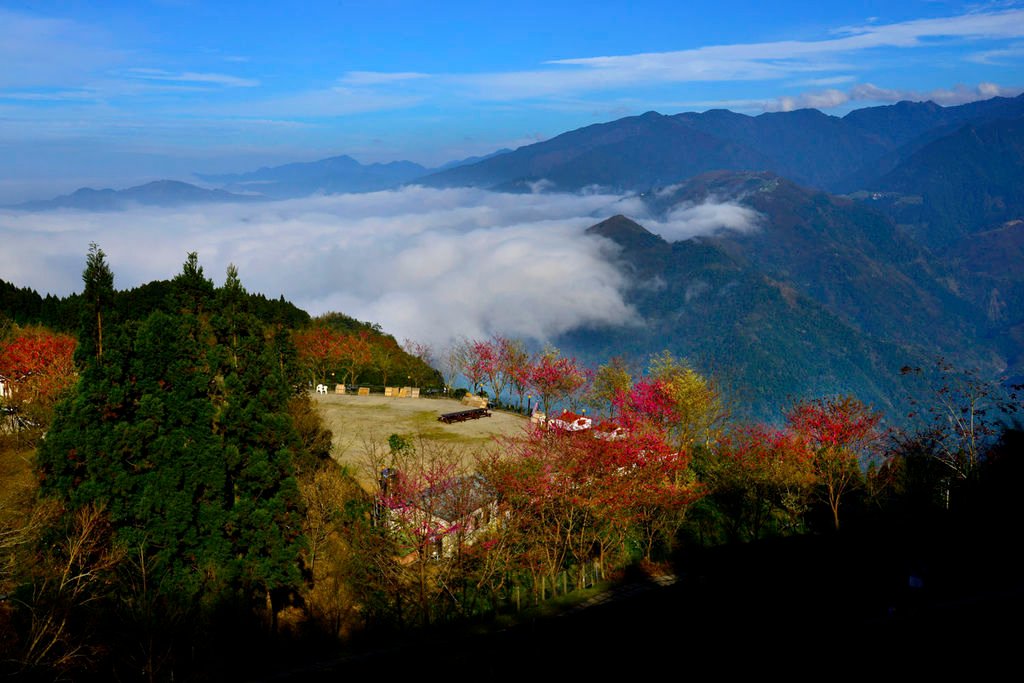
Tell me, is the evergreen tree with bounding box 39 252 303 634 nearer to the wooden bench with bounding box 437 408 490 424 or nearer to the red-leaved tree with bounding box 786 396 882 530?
the wooden bench with bounding box 437 408 490 424

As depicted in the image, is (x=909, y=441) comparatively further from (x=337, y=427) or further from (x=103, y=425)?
(x=103, y=425)

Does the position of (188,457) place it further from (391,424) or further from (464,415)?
(464,415)

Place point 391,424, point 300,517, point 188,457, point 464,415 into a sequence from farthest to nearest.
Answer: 1. point 464,415
2. point 391,424
3. point 300,517
4. point 188,457

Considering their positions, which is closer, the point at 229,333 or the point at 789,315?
the point at 229,333

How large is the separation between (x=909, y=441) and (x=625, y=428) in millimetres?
13849

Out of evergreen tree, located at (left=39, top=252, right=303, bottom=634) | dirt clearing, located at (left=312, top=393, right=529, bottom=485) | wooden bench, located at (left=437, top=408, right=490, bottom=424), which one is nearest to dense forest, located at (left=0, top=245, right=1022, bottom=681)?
evergreen tree, located at (left=39, top=252, right=303, bottom=634)

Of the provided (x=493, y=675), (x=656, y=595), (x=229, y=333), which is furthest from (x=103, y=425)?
(x=656, y=595)

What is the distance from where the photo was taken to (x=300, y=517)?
2544cm

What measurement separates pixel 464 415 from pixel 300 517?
20784mm

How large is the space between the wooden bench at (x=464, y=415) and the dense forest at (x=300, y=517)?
10665 mm

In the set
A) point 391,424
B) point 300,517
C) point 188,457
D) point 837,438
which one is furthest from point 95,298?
point 837,438

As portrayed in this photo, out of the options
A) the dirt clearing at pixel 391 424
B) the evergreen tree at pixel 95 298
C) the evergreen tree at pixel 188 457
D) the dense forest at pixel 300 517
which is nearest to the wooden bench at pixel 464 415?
the dirt clearing at pixel 391 424

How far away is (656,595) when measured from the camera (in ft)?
84.0

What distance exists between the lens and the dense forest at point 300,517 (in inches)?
856
